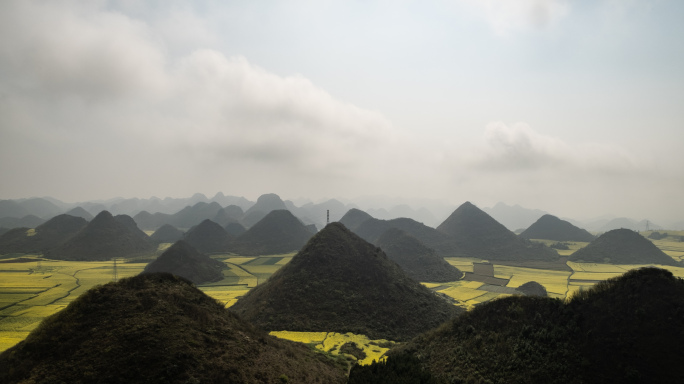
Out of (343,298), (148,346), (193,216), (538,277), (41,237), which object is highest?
(193,216)

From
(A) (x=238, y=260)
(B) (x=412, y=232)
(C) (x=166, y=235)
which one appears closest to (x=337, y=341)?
(A) (x=238, y=260)

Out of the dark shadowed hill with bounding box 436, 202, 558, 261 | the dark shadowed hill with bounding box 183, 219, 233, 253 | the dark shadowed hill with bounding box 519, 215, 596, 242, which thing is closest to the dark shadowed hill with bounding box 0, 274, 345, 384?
the dark shadowed hill with bounding box 183, 219, 233, 253

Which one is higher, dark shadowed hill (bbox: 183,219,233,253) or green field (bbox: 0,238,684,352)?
dark shadowed hill (bbox: 183,219,233,253)

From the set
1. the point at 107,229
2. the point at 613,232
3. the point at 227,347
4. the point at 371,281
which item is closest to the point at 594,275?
the point at 613,232

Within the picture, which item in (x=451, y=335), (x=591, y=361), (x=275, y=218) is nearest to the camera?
(x=591, y=361)

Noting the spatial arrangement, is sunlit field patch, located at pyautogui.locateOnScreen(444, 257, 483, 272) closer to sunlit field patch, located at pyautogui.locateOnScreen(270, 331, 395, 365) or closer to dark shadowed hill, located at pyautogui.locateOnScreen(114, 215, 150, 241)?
sunlit field patch, located at pyautogui.locateOnScreen(270, 331, 395, 365)

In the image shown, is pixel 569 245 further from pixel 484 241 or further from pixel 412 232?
pixel 412 232

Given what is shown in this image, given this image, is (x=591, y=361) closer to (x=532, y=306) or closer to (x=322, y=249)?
(x=532, y=306)
